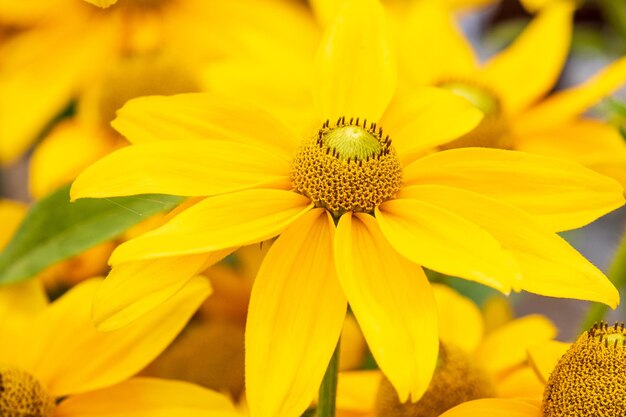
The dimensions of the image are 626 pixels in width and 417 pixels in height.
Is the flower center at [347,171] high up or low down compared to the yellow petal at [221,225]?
up

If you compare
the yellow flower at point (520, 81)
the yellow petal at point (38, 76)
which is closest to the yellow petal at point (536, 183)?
the yellow flower at point (520, 81)

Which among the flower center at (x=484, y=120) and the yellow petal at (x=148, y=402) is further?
the flower center at (x=484, y=120)

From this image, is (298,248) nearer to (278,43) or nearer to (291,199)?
(291,199)

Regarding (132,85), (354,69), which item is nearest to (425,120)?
(354,69)

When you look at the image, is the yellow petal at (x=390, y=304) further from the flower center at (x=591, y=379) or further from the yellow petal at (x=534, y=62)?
the yellow petal at (x=534, y=62)

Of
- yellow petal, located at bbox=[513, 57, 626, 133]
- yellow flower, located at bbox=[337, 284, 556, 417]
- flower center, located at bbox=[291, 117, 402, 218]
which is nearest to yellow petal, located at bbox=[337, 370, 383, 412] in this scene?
yellow flower, located at bbox=[337, 284, 556, 417]

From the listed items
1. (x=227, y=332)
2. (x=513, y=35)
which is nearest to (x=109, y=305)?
(x=227, y=332)

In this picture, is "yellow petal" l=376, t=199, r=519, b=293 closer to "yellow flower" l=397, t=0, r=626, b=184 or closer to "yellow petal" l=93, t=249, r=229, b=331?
"yellow petal" l=93, t=249, r=229, b=331
